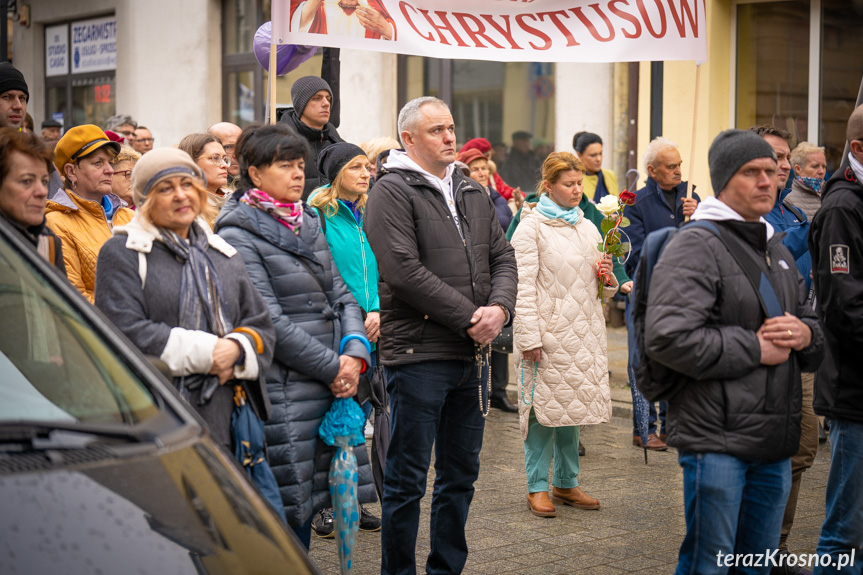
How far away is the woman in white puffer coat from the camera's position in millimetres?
6359

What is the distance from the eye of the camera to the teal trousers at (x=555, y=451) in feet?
20.8

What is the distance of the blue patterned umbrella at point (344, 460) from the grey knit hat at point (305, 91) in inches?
124

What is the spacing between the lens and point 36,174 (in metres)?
3.80

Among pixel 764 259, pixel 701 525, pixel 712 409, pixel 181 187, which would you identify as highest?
pixel 181 187

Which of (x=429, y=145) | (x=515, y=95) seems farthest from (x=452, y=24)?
(x=515, y=95)

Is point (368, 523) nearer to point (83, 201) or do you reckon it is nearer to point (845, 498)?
point (83, 201)

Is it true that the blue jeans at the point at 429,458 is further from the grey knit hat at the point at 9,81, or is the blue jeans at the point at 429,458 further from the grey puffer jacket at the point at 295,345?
the grey knit hat at the point at 9,81

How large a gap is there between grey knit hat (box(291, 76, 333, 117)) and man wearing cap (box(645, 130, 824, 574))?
3.76 m

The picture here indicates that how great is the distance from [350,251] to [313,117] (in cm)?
168

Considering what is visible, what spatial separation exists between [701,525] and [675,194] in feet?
14.9

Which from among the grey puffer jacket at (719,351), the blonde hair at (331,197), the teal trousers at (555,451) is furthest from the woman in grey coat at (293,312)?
the teal trousers at (555,451)

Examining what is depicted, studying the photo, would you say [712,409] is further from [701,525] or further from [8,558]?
[8,558]

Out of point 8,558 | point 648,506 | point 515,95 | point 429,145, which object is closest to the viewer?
point 8,558

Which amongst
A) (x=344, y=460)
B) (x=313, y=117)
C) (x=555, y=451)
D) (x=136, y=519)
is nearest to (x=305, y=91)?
(x=313, y=117)
